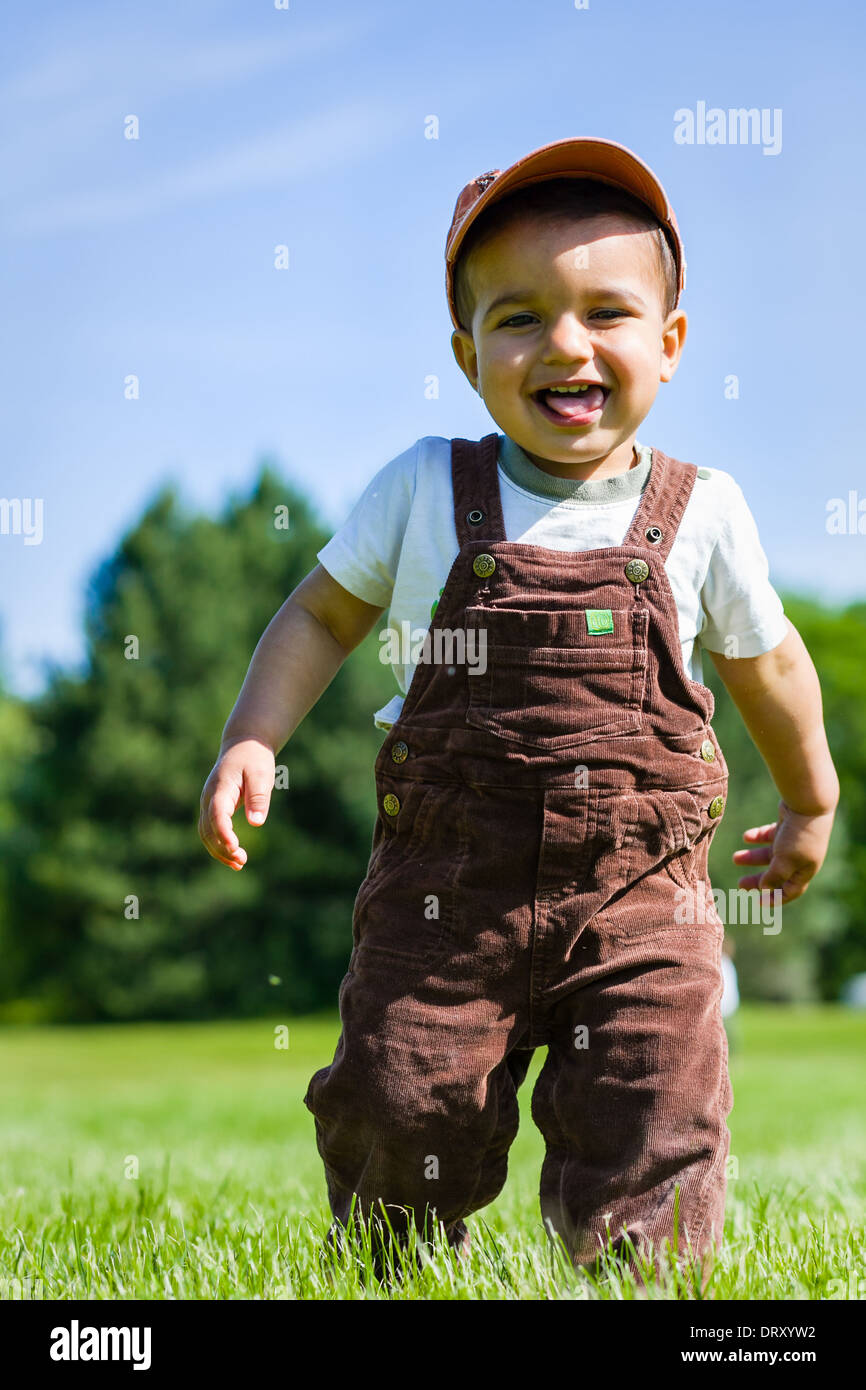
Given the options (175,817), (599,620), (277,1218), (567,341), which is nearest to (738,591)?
(599,620)

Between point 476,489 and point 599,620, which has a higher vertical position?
point 476,489

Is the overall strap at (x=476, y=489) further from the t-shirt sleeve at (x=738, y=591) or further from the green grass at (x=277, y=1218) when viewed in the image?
the green grass at (x=277, y=1218)

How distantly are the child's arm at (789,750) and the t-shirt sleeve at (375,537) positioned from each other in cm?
70

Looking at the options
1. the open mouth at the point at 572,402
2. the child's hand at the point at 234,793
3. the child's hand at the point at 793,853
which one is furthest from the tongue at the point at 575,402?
the child's hand at the point at 793,853

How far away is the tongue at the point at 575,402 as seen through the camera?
8.66ft

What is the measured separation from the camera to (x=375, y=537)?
9.07 ft

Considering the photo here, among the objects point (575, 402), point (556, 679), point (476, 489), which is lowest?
point (556, 679)

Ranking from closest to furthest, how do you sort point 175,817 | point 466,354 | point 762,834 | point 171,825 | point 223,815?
point 223,815
point 466,354
point 762,834
point 171,825
point 175,817

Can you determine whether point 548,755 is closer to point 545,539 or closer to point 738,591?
point 545,539

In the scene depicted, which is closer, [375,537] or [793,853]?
[375,537]

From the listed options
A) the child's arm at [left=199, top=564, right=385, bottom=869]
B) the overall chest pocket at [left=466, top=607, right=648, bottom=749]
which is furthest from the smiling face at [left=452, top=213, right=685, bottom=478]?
the child's arm at [left=199, top=564, right=385, bottom=869]

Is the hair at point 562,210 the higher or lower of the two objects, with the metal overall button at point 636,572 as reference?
higher

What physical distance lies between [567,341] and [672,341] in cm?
38
